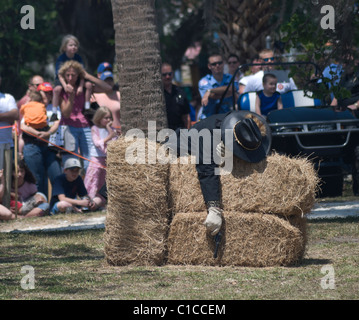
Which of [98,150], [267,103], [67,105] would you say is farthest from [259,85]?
[67,105]

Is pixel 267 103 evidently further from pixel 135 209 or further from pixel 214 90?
pixel 135 209

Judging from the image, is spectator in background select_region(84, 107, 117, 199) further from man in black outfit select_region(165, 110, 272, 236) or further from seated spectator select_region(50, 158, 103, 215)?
man in black outfit select_region(165, 110, 272, 236)

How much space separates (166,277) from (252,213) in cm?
111

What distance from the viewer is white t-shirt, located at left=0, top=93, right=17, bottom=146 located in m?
12.6

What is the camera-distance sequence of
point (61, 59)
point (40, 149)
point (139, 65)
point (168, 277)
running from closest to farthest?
point (168, 277), point (139, 65), point (40, 149), point (61, 59)

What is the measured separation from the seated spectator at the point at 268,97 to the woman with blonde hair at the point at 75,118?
2.63 metres

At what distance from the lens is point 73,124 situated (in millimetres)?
13570

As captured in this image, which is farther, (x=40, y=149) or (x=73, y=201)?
(x=40, y=149)

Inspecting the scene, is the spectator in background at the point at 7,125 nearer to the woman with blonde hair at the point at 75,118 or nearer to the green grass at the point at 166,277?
the woman with blonde hair at the point at 75,118

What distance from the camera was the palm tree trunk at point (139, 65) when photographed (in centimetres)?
1021

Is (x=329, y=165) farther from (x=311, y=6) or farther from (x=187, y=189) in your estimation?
(x=187, y=189)

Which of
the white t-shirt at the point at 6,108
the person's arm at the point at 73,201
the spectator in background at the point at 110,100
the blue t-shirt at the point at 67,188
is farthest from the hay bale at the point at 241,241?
the spectator in background at the point at 110,100
